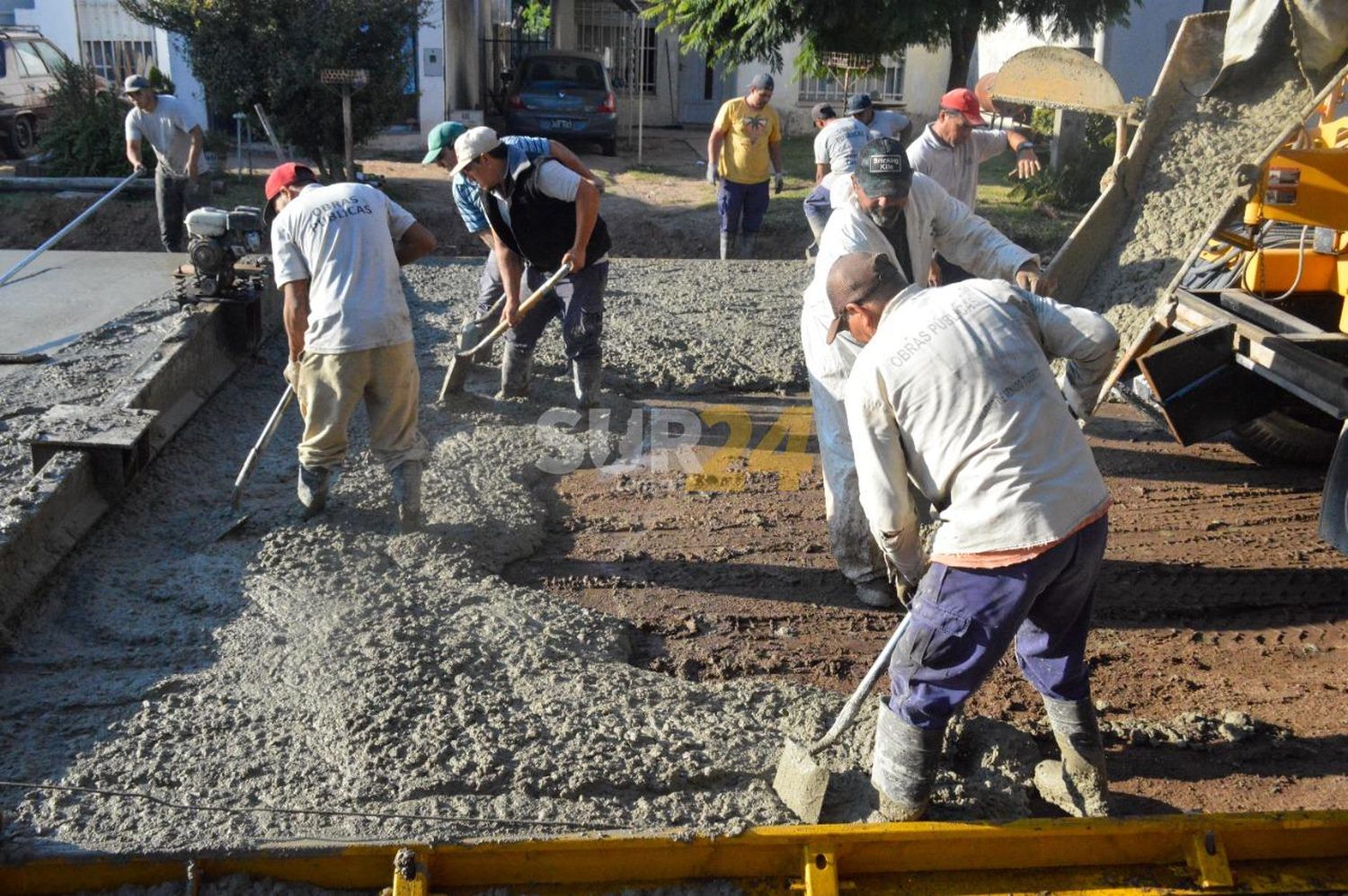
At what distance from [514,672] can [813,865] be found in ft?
4.64

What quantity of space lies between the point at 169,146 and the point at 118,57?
951 cm

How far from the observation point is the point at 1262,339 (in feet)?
16.9

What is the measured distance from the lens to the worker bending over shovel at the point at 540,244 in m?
6.12

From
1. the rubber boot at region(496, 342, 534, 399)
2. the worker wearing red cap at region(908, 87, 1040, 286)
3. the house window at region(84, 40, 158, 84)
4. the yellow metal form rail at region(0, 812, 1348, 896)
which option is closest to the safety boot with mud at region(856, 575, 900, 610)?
the yellow metal form rail at region(0, 812, 1348, 896)

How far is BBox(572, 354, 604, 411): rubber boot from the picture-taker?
677cm

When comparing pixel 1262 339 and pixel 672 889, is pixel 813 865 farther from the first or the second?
pixel 1262 339

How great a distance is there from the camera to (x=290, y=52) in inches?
529

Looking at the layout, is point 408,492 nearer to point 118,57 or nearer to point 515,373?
point 515,373

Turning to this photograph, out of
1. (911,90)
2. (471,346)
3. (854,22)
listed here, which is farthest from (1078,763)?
(911,90)

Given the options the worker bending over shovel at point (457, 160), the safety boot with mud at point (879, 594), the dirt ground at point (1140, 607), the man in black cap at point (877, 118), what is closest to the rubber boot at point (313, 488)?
the dirt ground at point (1140, 607)

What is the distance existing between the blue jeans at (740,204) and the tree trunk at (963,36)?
3.33 metres

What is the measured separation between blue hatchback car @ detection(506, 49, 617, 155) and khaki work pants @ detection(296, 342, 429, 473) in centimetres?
1292

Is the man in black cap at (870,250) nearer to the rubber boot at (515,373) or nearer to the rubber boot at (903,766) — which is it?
the rubber boot at (903,766)

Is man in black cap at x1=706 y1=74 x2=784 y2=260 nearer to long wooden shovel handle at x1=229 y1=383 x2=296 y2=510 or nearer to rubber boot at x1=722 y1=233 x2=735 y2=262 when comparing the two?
rubber boot at x1=722 y1=233 x2=735 y2=262
